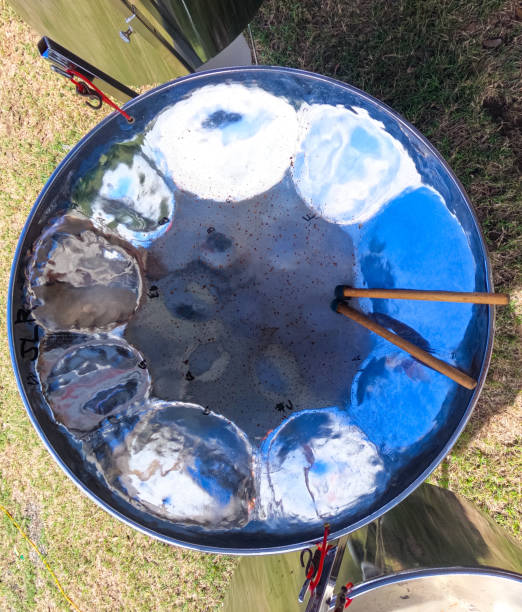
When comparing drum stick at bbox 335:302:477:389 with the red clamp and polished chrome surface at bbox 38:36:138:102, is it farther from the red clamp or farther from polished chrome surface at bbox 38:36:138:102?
polished chrome surface at bbox 38:36:138:102

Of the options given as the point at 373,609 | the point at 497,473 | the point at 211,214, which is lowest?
the point at 497,473

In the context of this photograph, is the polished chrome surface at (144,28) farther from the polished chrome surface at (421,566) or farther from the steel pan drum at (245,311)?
the polished chrome surface at (421,566)

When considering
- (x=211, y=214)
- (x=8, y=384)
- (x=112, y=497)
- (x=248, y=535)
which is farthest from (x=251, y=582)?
A: (x=8, y=384)

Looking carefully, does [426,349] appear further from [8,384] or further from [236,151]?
[8,384]

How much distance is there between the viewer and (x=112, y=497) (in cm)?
143

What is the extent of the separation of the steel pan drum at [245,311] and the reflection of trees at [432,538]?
0.61ft

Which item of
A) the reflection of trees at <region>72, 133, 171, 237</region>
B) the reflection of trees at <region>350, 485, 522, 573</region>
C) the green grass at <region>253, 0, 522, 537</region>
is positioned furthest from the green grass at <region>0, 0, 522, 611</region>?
the reflection of trees at <region>72, 133, 171, 237</region>

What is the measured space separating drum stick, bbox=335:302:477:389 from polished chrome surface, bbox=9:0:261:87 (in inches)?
40.5

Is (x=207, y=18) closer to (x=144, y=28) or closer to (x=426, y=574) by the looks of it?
(x=144, y=28)

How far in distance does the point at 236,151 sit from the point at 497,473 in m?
2.07

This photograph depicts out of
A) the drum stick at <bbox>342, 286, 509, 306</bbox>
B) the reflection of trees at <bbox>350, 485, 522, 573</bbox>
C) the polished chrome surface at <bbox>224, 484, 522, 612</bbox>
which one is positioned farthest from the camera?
the reflection of trees at <bbox>350, 485, 522, 573</bbox>

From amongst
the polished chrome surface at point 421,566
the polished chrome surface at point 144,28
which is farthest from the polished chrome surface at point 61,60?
the polished chrome surface at point 421,566

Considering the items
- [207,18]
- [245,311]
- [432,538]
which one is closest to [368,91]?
[207,18]

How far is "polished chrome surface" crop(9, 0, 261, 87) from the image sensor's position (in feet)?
4.29
